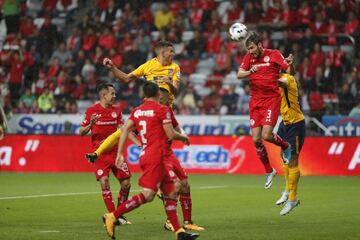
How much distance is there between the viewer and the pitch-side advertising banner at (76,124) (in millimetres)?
28500

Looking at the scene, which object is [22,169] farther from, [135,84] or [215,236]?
[215,236]

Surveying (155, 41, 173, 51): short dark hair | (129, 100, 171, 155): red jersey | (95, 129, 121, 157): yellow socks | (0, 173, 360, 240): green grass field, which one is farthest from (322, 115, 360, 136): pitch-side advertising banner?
(129, 100, 171, 155): red jersey

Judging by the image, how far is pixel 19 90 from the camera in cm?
3322

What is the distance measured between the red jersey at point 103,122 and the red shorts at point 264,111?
2.41 metres

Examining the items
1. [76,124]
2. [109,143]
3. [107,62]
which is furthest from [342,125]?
[107,62]

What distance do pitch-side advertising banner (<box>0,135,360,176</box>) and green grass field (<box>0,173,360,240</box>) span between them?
3.93ft

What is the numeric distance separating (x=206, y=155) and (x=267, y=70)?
450 inches

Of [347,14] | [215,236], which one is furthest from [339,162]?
[215,236]

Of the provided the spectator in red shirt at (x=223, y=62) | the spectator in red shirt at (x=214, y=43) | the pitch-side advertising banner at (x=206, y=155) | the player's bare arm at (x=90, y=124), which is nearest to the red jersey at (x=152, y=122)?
the player's bare arm at (x=90, y=124)

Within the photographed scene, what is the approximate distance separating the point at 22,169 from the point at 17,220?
13395 mm

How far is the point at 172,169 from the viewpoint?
1258 cm

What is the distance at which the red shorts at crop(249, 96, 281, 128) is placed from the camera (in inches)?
635

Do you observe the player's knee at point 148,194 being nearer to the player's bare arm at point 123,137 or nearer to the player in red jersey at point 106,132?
the player's bare arm at point 123,137

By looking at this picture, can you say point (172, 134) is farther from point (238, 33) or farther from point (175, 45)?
point (175, 45)
